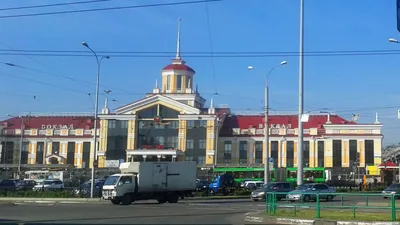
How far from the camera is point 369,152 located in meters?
97.1

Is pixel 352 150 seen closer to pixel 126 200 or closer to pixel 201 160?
pixel 201 160

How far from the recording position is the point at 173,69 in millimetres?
108062

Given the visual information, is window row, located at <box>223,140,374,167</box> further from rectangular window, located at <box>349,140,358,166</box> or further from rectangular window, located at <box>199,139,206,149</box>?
rectangular window, located at <box>199,139,206,149</box>

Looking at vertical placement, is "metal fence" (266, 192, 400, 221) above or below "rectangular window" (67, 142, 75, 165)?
below

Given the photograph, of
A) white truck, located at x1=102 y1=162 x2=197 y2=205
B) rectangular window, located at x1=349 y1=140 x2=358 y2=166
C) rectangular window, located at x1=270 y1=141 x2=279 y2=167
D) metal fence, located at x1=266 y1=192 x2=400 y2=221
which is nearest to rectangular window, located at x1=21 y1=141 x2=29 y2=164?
rectangular window, located at x1=270 y1=141 x2=279 y2=167

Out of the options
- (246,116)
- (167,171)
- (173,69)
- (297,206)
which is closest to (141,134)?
(173,69)

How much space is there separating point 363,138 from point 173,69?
130 ft

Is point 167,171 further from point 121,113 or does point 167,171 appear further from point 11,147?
point 11,147

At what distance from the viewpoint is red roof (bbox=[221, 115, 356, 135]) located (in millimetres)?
104250

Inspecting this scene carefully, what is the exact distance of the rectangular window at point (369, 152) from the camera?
96.8 meters

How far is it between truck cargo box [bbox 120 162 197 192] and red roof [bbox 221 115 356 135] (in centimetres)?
6434

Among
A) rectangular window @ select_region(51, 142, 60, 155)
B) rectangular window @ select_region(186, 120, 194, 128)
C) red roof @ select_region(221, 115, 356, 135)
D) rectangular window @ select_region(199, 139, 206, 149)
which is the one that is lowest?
rectangular window @ select_region(51, 142, 60, 155)

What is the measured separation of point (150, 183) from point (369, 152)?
222 ft

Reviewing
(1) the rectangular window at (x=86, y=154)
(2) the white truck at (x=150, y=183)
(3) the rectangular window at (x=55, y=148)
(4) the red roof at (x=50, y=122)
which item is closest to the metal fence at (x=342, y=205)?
(2) the white truck at (x=150, y=183)
